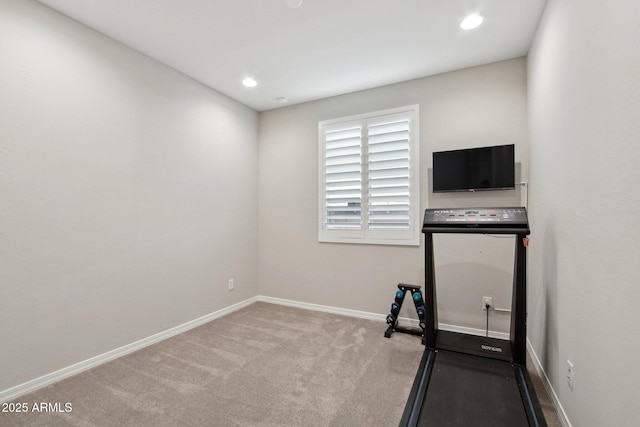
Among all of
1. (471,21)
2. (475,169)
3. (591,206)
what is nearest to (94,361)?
(591,206)

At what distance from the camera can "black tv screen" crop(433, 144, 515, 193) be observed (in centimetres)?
282

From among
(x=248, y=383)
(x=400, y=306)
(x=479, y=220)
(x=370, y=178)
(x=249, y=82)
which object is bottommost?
(x=248, y=383)

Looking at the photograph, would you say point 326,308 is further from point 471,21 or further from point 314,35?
point 471,21

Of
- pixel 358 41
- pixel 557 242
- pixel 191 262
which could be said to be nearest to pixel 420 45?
pixel 358 41

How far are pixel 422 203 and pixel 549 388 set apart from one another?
191 cm

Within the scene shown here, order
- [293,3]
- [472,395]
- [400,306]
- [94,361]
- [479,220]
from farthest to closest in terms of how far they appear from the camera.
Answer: [400,306]
[94,361]
[479,220]
[293,3]
[472,395]

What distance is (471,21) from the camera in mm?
2387

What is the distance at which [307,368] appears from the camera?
245cm

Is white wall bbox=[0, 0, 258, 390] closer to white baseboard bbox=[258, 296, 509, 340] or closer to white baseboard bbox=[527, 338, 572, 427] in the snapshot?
white baseboard bbox=[258, 296, 509, 340]

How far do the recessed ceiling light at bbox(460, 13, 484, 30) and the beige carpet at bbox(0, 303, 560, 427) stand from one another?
2930 mm

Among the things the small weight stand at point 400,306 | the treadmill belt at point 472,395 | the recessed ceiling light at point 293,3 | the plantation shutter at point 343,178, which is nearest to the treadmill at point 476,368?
the treadmill belt at point 472,395

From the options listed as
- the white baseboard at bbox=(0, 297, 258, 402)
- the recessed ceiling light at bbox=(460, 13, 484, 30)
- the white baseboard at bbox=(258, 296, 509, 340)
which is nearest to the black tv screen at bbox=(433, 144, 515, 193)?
the recessed ceiling light at bbox=(460, 13, 484, 30)

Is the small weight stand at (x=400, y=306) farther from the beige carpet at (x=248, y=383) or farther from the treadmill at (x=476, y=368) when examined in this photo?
the treadmill at (x=476, y=368)

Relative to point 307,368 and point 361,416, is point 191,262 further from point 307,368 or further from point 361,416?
point 361,416
